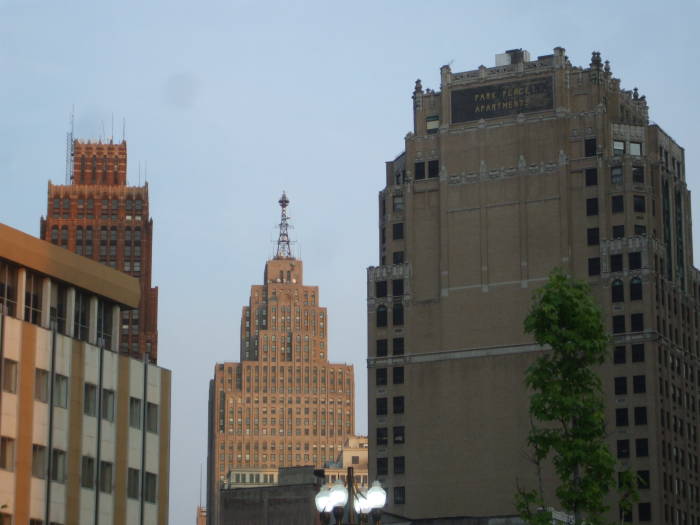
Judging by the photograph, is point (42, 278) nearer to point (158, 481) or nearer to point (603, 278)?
point (158, 481)

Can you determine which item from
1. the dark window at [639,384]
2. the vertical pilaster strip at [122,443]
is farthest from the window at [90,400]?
the dark window at [639,384]

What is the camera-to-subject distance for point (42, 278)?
324 ft

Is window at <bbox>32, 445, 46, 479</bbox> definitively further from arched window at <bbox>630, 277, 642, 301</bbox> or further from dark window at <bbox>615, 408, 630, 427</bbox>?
arched window at <bbox>630, 277, 642, 301</bbox>

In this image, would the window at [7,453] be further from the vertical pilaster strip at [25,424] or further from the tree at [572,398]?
the tree at [572,398]

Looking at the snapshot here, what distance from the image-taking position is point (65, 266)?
99750mm

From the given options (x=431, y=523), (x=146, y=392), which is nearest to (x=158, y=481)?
(x=146, y=392)

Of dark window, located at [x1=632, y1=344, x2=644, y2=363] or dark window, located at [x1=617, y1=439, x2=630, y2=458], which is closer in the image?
dark window, located at [x1=617, y1=439, x2=630, y2=458]

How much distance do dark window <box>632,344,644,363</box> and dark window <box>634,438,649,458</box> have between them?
31.7 feet

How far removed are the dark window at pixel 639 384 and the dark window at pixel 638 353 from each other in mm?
2104

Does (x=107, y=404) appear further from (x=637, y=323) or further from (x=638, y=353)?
(x=637, y=323)

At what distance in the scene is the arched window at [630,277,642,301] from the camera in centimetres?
19500

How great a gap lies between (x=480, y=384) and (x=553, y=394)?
12941 cm

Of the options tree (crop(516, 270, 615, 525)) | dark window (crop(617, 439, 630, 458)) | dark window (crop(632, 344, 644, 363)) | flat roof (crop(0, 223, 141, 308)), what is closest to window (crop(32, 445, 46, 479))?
flat roof (crop(0, 223, 141, 308))

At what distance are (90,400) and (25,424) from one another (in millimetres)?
6652
